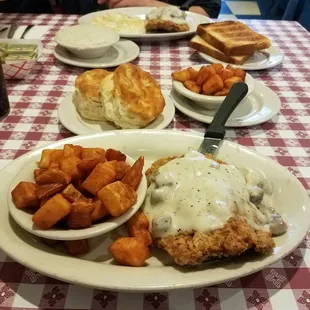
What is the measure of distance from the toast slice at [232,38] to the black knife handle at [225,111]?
68cm

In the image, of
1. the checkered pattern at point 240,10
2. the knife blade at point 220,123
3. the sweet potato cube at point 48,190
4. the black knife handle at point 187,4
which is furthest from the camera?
the checkered pattern at point 240,10

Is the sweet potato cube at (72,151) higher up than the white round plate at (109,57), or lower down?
higher up

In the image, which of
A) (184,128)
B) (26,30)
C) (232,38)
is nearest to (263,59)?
(232,38)

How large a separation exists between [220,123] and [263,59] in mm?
920

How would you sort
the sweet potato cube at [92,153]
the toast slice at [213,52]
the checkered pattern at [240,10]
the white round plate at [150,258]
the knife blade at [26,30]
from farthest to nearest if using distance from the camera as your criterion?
the checkered pattern at [240,10]
the knife blade at [26,30]
the toast slice at [213,52]
the sweet potato cube at [92,153]
the white round plate at [150,258]

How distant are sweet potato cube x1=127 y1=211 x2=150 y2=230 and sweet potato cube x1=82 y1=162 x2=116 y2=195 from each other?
99mm

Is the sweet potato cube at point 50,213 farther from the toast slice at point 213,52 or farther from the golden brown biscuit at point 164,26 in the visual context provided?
the golden brown biscuit at point 164,26

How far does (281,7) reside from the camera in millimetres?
3855

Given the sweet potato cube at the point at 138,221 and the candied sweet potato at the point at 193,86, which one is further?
the candied sweet potato at the point at 193,86

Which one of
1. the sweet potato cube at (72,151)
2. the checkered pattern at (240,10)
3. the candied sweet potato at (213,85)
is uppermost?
the sweet potato cube at (72,151)

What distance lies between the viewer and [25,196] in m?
0.85

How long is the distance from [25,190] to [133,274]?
296mm

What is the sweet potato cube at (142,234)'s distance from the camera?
34.2 inches

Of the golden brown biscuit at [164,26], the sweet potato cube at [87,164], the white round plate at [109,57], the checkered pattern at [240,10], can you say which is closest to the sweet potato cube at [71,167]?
the sweet potato cube at [87,164]
